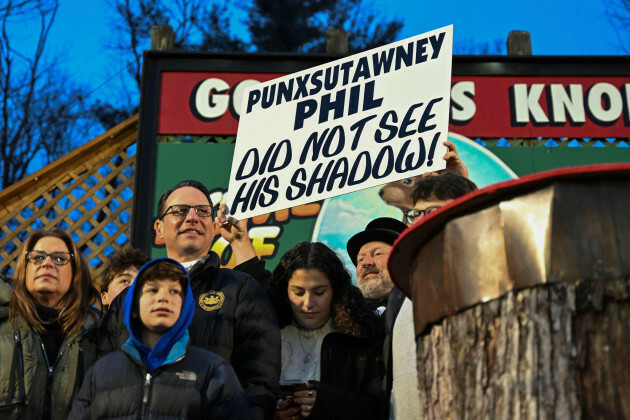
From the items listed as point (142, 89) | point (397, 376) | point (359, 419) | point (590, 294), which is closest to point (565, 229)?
point (590, 294)

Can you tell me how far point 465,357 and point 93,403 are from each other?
4.85ft

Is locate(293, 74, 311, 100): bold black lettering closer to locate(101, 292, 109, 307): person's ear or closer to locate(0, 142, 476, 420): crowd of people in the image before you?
locate(0, 142, 476, 420): crowd of people

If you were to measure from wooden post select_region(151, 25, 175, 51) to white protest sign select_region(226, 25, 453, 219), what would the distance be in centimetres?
309

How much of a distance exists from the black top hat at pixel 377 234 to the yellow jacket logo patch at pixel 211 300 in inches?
42.8

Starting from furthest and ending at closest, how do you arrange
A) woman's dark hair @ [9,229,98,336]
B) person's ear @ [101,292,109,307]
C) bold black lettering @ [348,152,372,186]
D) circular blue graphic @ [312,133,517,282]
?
1. circular blue graphic @ [312,133,517,282]
2. bold black lettering @ [348,152,372,186]
3. person's ear @ [101,292,109,307]
4. woman's dark hair @ [9,229,98,336]

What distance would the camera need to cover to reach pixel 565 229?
1217 millimetres

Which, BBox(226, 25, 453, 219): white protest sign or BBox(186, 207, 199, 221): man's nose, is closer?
BBox(186, 207, 199, 221): man's nose

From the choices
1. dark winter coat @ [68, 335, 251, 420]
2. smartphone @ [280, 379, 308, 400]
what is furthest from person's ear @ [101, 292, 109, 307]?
dark winter coat @ [68, 335, 251, 420]

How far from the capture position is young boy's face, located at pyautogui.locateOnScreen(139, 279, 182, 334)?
8.40ft

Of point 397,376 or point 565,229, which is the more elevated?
point 565,229

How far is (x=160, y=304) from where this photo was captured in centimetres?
258

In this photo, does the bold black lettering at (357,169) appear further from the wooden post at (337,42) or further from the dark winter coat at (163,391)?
the wooden post at (337,42)

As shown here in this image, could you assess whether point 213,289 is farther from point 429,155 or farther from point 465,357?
point 465,357

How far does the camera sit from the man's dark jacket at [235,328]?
2.79 metres
